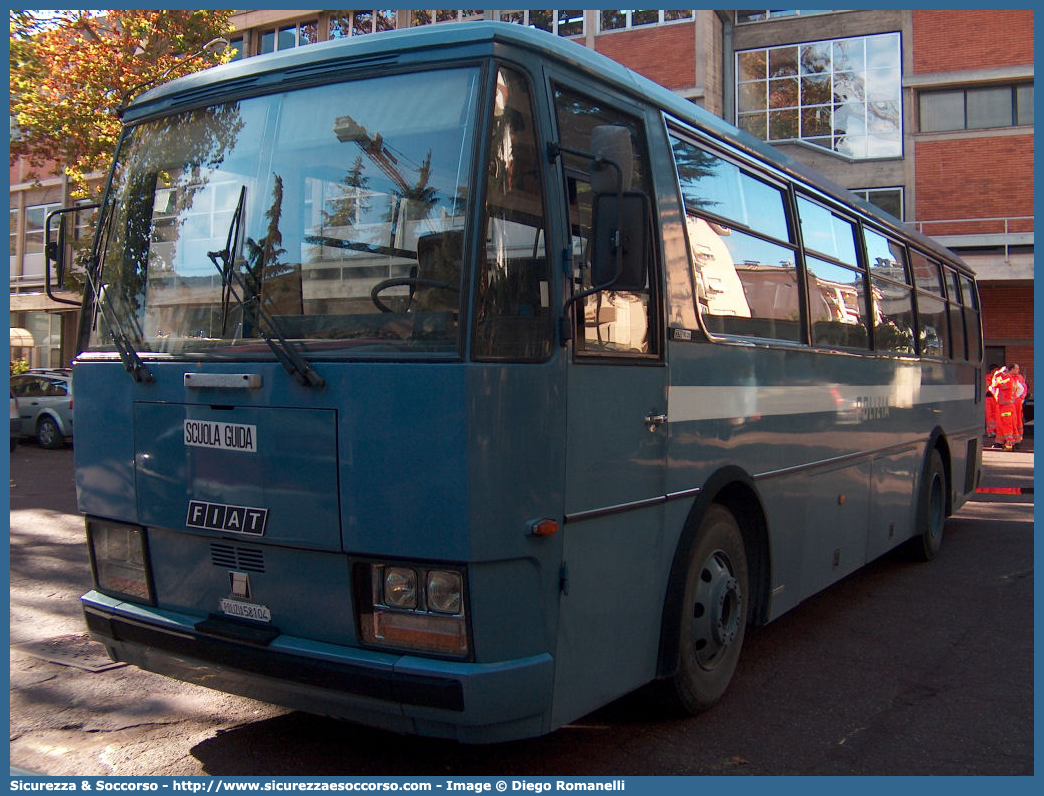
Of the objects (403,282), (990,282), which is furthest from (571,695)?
(990,282)

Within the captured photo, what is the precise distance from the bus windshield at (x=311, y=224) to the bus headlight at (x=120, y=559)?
84cm

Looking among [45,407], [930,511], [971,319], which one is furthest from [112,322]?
[45,407]

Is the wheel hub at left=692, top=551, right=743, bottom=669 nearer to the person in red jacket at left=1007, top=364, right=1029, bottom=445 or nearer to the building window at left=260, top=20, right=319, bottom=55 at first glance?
the person in red jacket at left=1007, top=364, right=1029, bottom=445

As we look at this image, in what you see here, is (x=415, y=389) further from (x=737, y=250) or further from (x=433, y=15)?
(x=433, y=15)

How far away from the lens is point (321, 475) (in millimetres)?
3797

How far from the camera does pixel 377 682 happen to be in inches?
143

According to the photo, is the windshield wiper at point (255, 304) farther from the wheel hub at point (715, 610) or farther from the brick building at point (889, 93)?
the brick building at point (889, 93)

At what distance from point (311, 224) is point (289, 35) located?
3422 cm

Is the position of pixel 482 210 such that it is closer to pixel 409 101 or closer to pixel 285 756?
pixel 409 101

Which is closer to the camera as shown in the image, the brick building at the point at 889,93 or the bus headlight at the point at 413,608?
the bus headlight at the point at 413,608

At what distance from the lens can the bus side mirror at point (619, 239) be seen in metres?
3.75

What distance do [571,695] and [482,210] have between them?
1911mm

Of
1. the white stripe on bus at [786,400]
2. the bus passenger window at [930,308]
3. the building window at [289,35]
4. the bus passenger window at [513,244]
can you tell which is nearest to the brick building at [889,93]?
the building window at [289,35]

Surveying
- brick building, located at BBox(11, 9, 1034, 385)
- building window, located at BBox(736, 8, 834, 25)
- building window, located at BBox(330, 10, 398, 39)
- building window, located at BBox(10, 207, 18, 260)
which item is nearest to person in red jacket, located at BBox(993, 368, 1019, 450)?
brick building, located at BBox(11, 9, 1034, 385)
